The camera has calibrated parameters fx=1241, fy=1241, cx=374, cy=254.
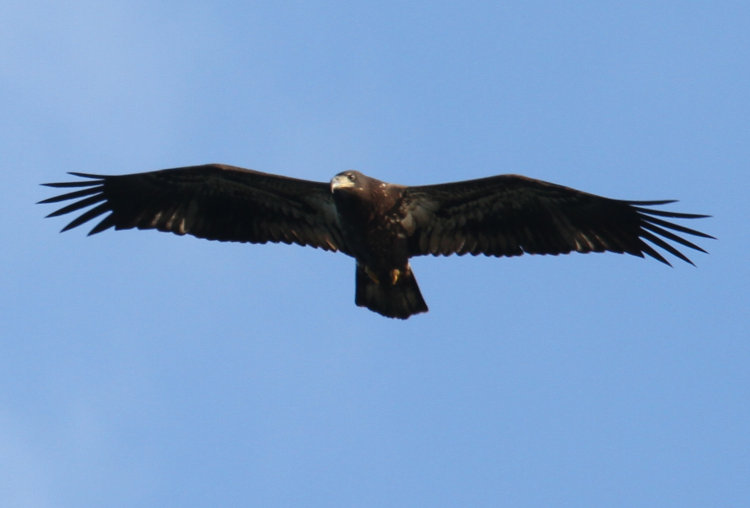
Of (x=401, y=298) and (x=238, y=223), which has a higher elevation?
(x=238, y=223)

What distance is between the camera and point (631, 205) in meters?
13.6

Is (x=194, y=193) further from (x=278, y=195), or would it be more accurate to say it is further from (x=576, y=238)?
(x=576, y=238)

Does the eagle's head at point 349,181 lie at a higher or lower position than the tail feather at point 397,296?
higher

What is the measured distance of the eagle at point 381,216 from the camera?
13.6 metres

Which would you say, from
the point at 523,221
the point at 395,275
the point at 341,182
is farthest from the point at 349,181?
the point at 523,221

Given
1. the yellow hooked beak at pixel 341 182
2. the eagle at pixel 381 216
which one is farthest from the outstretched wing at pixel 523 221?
the yellow hooked beak at pixel 341 182

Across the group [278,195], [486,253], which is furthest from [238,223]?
[486,253]

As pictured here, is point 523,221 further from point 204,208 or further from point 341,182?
point 204,208

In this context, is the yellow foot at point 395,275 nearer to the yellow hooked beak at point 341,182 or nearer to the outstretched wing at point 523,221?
the outstretched wing at point 523,221

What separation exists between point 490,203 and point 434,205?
624 mm

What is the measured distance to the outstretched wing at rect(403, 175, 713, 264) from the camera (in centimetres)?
1360

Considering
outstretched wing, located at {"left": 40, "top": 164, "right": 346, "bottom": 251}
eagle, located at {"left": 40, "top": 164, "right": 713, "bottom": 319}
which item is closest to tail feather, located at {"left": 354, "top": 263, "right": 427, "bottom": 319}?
eagle, located at {"left": 40, "top": 164, "right": 713, "bottom": 319}

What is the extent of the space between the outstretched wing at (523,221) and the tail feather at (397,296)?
40 centimetres

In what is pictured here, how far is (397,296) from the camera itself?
45.7ft
